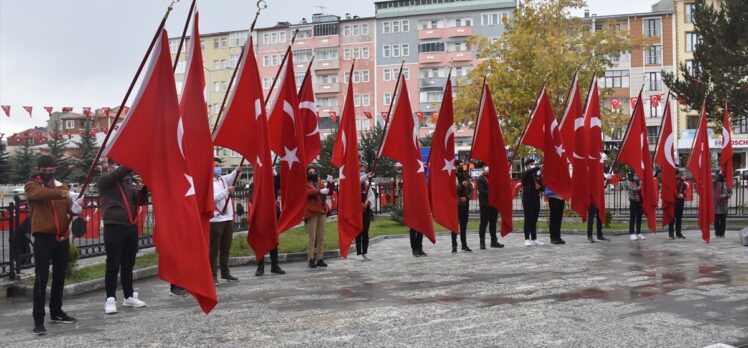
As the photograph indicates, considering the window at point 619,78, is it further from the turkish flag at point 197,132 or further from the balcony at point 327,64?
the turkish flag at point 197,132

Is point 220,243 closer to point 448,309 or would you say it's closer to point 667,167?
point 448,309

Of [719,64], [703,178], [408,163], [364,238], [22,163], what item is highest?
[719,64]

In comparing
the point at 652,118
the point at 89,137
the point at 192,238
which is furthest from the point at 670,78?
the point at 652,118

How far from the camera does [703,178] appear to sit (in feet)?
56.8

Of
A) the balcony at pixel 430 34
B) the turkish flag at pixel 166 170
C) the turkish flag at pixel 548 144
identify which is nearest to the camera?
the turkish flag at pixel 166 170

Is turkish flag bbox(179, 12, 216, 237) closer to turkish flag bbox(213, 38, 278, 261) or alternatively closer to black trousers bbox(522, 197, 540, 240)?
turkish flag bbox(213, 38, 278, 261)

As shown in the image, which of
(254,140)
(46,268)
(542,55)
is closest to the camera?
(46,268)

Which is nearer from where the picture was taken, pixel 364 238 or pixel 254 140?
pixel 254 140

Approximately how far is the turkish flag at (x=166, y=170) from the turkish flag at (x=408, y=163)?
6210 millimetres

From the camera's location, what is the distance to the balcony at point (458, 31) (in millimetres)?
84375

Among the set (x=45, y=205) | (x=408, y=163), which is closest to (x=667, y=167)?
(x=408, y=163)

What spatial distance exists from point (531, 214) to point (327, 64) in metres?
76.7

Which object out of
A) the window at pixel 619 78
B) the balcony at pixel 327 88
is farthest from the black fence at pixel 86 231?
the balcony at pixel 327 88

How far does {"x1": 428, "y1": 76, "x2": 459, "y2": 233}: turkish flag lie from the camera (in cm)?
1453
